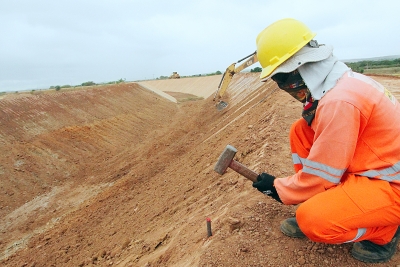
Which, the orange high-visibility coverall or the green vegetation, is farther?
the green vegetation

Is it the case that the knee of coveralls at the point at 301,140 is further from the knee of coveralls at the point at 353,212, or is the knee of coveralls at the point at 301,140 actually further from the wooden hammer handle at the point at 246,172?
the knee of coveralls at the point at 353,212

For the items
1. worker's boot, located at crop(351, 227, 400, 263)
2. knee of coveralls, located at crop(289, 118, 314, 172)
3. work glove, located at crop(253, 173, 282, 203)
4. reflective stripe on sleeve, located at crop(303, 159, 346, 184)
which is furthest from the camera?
knee of coveralls, located at crop(289, 118, 314, 172)

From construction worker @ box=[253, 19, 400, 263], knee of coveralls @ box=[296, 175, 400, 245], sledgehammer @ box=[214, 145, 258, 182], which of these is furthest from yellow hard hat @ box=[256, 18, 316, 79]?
knee of coveralls @ box=[296, 175, 400, 245]

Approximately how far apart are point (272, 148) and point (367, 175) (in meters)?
2.99

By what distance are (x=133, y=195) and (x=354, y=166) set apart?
6.77m

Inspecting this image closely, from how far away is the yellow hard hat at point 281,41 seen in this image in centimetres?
254

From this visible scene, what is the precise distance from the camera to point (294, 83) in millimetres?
2557

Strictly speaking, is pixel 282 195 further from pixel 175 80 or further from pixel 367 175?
pixel 175 80

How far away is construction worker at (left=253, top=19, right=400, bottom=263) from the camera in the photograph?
7.14ft

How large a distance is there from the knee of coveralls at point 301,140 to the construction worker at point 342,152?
1.35 feet

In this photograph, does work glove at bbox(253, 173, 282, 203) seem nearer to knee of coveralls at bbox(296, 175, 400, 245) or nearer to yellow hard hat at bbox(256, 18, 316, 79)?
knee of coveralls at bbox(296, 175, 400, 245)

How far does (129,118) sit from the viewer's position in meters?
20.9

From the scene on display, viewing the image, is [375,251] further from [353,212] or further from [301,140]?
[301,140]

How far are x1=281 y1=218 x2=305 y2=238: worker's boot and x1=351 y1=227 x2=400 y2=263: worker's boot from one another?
1.68 feet
